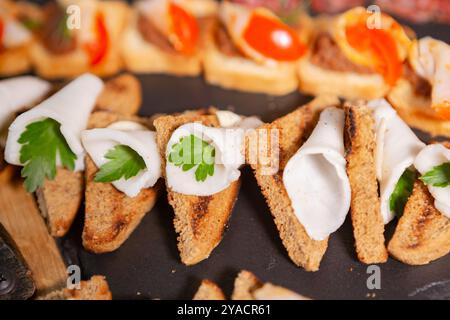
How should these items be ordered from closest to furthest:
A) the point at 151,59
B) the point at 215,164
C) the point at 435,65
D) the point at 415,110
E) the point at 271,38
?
the point at 215,164 < the point at 435,65 < the point at 415,110 < the point at 271,38 < the point at 151,59

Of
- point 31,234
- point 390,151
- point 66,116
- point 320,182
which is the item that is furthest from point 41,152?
point 390,151

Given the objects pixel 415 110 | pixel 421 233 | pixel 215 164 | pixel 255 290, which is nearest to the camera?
pixel 255 290

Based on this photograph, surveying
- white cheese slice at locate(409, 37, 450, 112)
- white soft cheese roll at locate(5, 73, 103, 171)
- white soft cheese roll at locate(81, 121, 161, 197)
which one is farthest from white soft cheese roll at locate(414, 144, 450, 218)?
white soft cheese roll at locate(5, 73, 103, 171)

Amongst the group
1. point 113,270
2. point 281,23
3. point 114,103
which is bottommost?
→ point 113,270

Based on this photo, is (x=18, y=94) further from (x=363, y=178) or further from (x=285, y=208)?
(x=363, y=178)

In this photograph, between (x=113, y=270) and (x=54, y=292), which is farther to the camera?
(x=113, y=270)

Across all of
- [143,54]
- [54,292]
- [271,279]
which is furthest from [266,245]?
[143,54]

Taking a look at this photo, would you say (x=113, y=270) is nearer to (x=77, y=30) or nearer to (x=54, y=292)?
(x=54, y=292)
